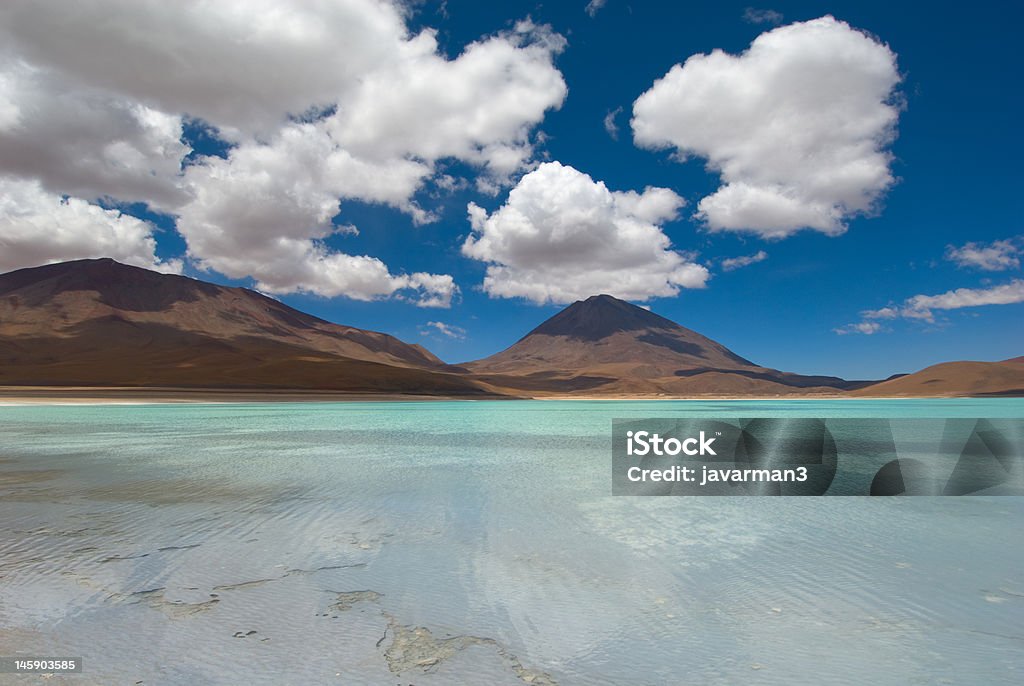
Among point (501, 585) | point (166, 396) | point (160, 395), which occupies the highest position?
point (501, 585)

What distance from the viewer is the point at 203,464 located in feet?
71.1

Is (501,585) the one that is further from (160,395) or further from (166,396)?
(160,395)

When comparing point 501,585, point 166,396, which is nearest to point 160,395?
point 166,396

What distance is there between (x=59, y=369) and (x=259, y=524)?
17765 cm

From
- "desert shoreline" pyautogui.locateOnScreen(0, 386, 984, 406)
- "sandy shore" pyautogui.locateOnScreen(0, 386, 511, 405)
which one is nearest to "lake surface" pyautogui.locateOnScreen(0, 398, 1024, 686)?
"desert shoreline" pyautogui.locateOnScreen(0, 386, 984, 406)

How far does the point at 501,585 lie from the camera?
28.0 feet

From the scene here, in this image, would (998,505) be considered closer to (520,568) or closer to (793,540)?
(793,540)

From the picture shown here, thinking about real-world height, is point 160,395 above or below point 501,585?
below

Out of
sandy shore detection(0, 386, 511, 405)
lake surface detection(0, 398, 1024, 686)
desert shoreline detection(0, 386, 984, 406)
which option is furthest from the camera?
sandy shore detection(0, 386, 511, 405)

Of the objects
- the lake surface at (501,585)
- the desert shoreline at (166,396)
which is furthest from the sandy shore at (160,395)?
the lake surface at (501,585)

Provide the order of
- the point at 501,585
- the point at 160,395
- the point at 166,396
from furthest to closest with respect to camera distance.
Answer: the point at 160,395 < the point at 166,396 < the point at 501,585

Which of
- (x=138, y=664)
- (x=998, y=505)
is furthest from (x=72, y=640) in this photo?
(x=998, y=505)

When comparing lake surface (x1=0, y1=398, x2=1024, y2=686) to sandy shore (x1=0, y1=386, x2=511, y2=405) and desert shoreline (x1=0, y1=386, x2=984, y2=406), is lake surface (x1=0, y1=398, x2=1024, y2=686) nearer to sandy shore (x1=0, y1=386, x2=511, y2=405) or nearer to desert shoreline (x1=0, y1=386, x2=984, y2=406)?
desert shoreline (x1=0, y1=386, x2=984, y2=406)

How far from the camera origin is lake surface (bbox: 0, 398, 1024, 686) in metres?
6.05
